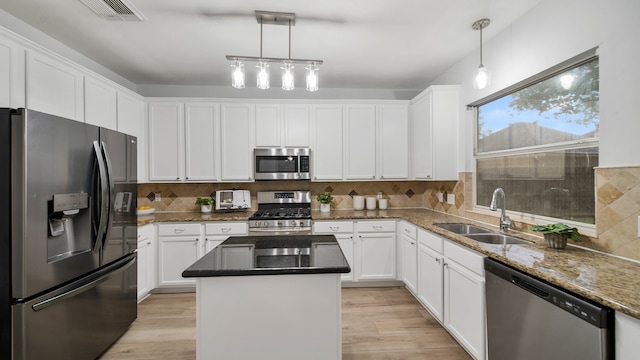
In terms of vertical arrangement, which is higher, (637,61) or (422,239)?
(637,61)

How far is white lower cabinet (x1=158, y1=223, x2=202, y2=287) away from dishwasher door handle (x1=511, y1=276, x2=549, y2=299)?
3054mm

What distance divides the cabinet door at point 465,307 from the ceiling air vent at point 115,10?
→ 3.12 meters

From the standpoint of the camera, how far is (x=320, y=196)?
12.5ft

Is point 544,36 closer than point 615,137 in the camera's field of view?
No

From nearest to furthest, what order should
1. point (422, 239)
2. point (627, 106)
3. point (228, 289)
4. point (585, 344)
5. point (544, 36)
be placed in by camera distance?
point (585, 344) → point (228, 289) → point (627, 106) → point (544, 36) → point (422, 239)

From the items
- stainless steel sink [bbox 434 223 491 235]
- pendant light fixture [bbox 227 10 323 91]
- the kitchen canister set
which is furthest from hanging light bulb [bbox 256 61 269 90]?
the kitchen canister set

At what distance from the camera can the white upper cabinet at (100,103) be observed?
2459 mm

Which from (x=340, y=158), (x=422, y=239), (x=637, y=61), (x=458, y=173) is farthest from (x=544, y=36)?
(x=340, y=158)

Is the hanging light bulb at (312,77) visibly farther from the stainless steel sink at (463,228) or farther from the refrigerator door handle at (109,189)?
the stainless steel sink at (463,228)

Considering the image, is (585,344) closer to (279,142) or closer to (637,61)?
(637,61)

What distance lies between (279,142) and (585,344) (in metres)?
3.23

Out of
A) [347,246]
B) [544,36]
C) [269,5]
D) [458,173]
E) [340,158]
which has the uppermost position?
[269,5]

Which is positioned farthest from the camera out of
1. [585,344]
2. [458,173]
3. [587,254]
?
[458,173]

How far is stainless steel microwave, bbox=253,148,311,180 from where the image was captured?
3.56m
